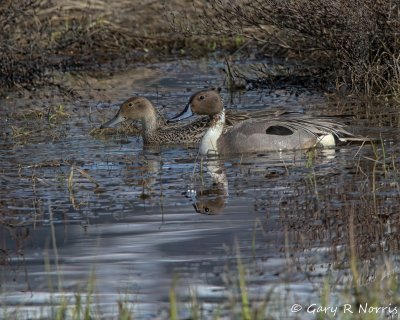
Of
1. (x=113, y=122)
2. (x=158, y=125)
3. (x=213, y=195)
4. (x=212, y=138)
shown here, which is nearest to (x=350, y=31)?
(x=158, y=125)

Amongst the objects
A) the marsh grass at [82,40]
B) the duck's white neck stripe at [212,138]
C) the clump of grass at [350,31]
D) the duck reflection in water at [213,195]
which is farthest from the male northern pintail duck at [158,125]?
the marsh grass at [82,40]

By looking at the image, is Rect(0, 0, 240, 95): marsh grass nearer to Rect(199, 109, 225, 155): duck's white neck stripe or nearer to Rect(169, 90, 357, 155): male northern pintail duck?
Rect(199, 109, 225, 155): duck's white neck stripe

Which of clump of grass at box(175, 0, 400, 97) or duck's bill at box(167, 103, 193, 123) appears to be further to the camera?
clump of grass at box(175, 0, 400, 97)

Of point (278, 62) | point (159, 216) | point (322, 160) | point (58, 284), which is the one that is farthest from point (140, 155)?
point (278, 62)

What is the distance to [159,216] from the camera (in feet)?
21.2

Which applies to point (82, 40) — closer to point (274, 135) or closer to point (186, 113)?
point (186, 113)

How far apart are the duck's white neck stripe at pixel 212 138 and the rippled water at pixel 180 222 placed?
22cm

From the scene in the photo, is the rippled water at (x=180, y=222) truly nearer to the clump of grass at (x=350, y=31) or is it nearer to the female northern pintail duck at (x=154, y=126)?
→ the female northern pintail duck at (x=154, y=126)

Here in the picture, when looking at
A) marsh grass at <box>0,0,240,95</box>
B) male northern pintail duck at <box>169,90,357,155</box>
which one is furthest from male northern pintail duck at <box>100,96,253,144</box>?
marsh grass at <box>0,0,240,95</box>

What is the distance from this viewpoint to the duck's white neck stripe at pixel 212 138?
880 cm

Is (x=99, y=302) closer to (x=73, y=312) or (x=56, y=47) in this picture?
(x=73, y=312)

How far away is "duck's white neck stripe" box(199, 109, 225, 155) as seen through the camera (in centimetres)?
880

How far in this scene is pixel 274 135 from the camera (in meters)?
8.79

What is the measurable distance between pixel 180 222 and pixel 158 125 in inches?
151
